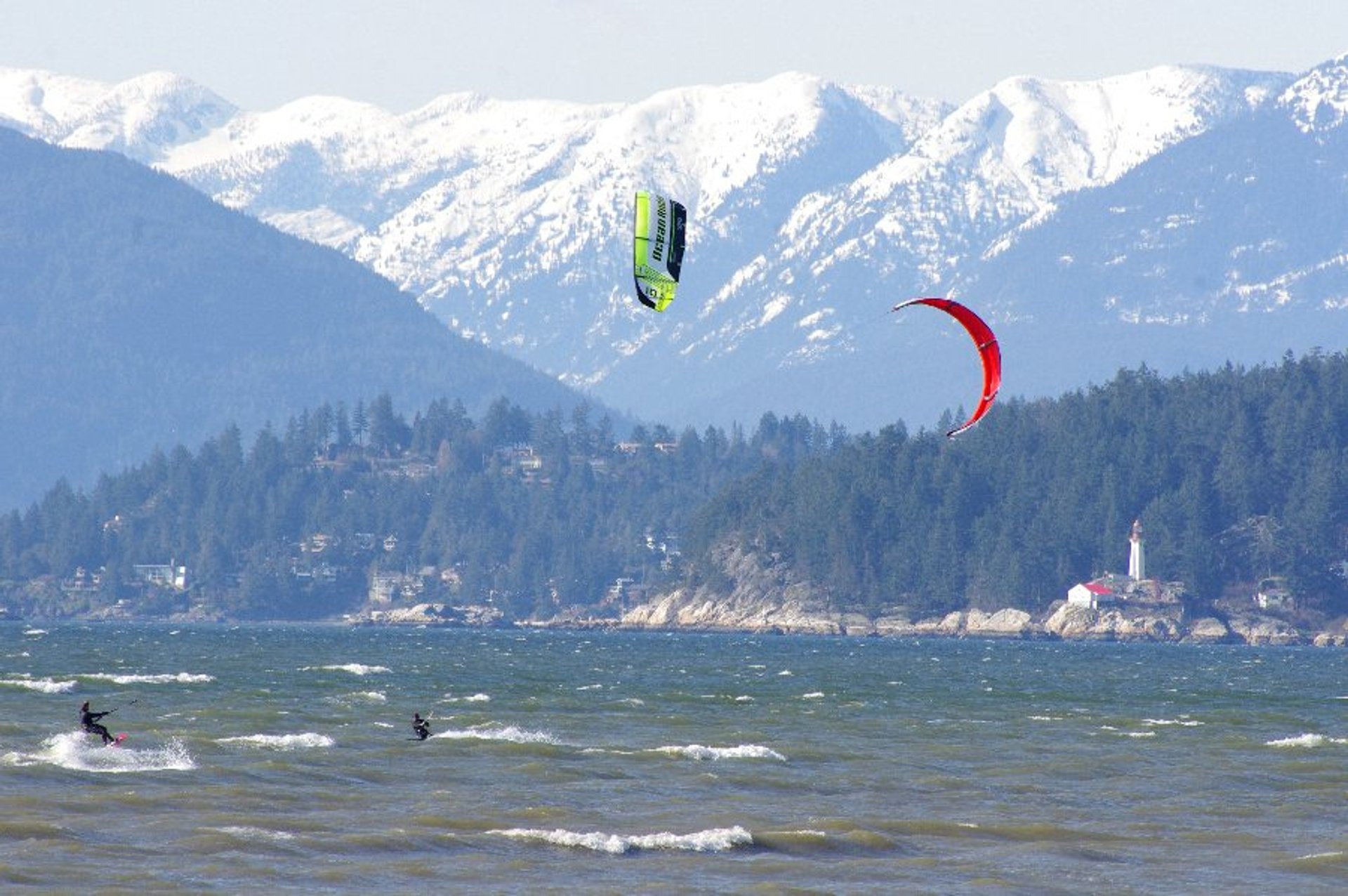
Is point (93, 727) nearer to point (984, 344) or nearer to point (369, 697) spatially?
point (984, 344)

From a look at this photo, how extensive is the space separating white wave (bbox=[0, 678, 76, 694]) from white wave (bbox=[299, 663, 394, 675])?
21487 mm

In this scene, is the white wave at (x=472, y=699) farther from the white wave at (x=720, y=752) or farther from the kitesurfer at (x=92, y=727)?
the kitesurfer at (x=92, y=727)

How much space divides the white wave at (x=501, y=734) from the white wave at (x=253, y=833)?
2015 centimetres

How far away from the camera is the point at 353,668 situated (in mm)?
133875

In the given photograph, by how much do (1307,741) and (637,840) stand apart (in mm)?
35541

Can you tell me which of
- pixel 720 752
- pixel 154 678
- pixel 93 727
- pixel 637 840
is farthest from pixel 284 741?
pixel 154 678

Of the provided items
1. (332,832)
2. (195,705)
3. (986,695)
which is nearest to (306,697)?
(195,705)

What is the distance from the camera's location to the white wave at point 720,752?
75438 millimetres

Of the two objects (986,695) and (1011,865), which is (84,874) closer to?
(1011,865)

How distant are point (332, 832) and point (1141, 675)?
95204 millimetres

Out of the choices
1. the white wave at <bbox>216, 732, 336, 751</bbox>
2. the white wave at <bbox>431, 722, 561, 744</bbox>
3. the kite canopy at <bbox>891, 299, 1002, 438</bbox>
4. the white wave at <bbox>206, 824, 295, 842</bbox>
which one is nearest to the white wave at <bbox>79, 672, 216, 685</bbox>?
the white wave at <bbox>431, 722, 561, 744</bbox>

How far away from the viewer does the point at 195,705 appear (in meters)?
93.2

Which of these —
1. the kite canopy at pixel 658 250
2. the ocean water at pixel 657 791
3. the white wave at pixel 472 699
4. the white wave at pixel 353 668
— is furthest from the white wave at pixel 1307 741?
the white wave at pixel 353 668

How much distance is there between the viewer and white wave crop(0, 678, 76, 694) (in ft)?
331
